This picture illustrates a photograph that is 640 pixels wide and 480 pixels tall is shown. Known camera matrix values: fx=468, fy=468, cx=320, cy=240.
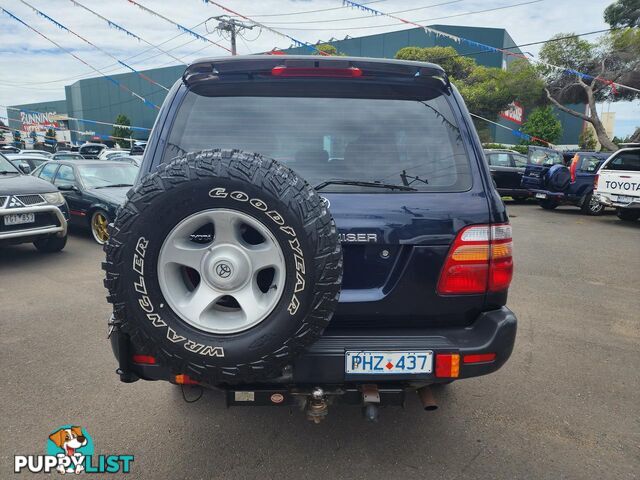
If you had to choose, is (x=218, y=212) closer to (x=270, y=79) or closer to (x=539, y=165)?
(x=270, y=79)

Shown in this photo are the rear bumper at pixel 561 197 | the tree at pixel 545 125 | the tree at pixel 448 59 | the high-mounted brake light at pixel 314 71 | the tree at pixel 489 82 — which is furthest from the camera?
the tree at pixel 448 59

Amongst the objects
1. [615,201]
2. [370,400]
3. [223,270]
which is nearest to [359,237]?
[223,270]

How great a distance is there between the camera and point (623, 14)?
28.1 meters

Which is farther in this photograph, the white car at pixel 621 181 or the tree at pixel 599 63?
the tree at pixel 599 63

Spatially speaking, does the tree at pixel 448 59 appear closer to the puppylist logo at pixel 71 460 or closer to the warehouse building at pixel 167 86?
the warehouse building at pixel 167 86

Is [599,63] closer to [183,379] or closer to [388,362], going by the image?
[388,362]

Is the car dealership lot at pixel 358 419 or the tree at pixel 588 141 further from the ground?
the tree at pixel 588 141

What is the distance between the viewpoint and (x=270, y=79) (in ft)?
7.30

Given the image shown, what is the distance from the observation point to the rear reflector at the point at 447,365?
6.47 ft

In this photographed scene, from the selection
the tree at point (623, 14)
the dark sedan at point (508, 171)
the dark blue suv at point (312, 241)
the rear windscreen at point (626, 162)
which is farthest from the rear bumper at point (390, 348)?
the tree at point (623, 14)

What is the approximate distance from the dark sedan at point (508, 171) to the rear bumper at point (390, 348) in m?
13.0

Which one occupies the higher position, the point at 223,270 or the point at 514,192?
the point at 223,270

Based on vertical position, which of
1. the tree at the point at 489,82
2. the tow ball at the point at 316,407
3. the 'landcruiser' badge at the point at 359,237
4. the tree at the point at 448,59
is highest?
the tree at the point at 448,59

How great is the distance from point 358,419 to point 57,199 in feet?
19.4
